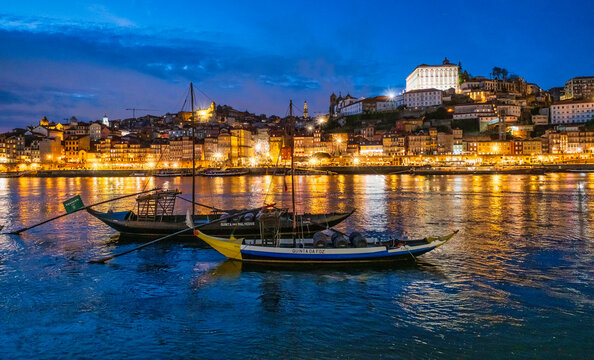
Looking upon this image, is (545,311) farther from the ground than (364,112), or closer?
closer

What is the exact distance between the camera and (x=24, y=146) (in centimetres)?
10506

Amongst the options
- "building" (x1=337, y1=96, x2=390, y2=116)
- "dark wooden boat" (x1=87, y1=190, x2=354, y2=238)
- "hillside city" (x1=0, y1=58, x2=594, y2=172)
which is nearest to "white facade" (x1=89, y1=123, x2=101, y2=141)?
"hillside city" (x1=0, y1=58, x2=594, y2=172)

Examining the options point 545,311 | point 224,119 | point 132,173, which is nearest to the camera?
point 545,311

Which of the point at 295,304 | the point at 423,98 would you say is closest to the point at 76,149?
the point at 423,98

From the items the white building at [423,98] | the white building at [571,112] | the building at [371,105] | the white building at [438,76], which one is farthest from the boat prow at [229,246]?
the white building at [438,76]

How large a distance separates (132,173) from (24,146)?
30.3 meters

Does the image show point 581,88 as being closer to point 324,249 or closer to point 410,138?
point 410,138

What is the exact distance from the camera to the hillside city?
96.1m

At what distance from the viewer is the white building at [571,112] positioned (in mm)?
99625

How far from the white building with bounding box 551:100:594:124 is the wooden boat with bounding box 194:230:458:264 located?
104 m

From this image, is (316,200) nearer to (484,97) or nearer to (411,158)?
(411,158)

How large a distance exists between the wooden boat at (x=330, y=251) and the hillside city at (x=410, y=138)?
241 feet

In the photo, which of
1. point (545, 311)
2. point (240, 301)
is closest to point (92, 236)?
point (240, 301)

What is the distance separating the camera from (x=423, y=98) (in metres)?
115
